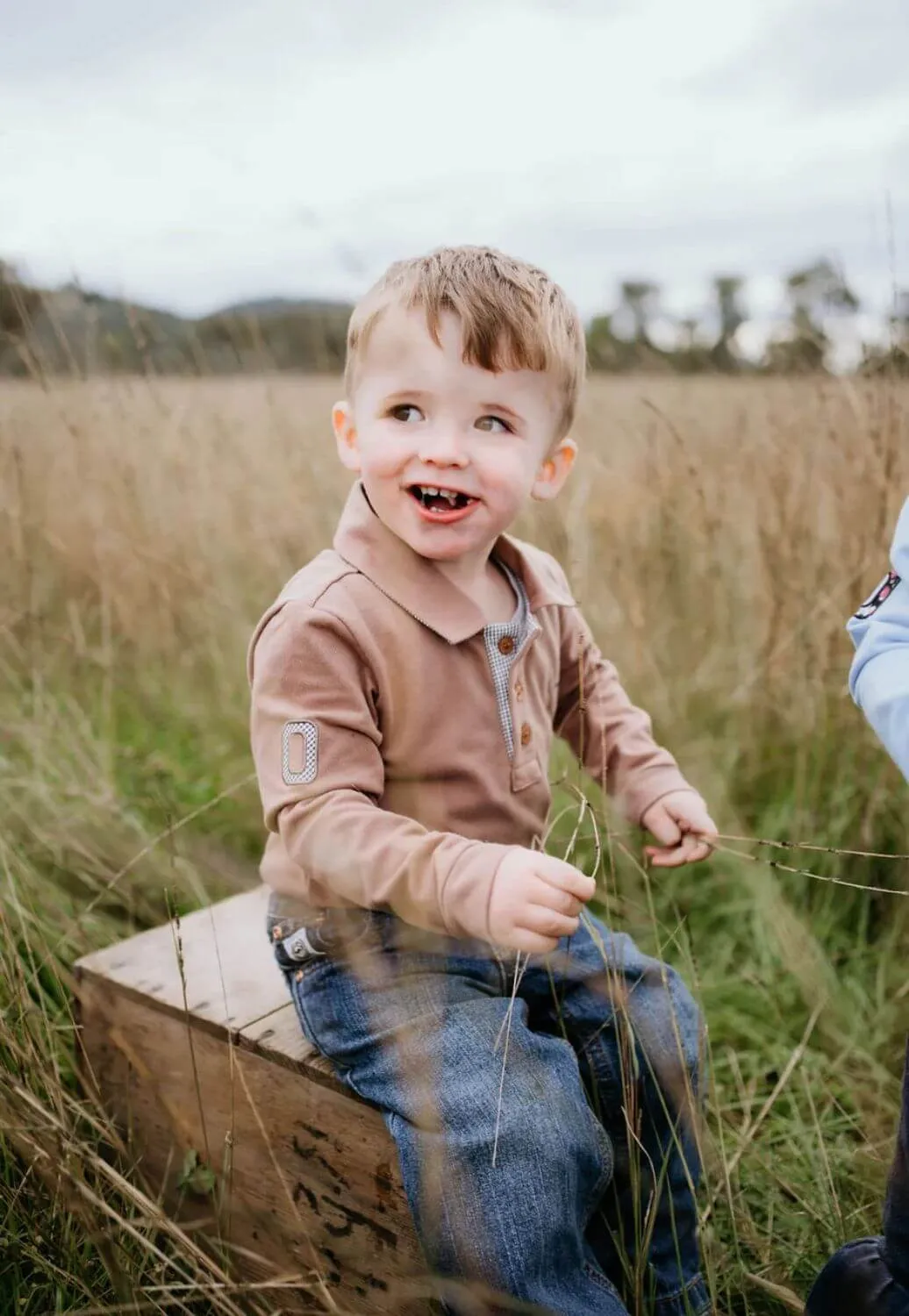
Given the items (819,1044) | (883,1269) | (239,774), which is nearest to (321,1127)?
(883,1269)

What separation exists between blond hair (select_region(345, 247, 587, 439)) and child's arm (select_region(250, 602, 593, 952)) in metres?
0.36

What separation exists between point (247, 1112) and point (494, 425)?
94 cm

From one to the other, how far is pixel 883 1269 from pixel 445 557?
89 centimetres

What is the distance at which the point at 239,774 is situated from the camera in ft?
8.55

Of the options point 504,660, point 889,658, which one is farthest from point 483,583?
point 889,658

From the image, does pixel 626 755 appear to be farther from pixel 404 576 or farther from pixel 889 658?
pixel 889 658

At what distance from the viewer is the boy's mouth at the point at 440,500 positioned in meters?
1.35

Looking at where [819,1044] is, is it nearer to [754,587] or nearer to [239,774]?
[754,587]

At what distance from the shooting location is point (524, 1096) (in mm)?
1248

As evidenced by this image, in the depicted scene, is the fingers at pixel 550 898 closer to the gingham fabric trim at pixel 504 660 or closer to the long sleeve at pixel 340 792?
the long sleeve at pixel 340 792

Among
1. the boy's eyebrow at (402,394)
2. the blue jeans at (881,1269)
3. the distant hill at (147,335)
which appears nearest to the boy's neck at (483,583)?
the boy's eyebrow at (402,394)

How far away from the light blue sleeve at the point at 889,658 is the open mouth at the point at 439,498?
18.2 inches

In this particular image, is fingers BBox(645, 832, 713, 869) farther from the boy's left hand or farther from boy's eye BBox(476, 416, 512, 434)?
boy's eye BBox(476, 416, 512, 434)

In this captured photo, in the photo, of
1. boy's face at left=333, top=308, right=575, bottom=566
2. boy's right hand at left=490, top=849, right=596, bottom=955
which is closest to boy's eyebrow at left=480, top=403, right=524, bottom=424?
boy's face at left=333, top=308, right=575, bottom=566
